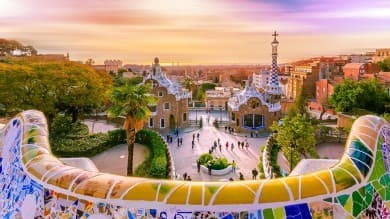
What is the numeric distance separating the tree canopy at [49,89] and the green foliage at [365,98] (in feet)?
79.1

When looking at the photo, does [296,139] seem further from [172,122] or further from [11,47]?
[11,47]

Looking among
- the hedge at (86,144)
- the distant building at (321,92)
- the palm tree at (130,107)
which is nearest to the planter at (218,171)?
the palm tree at (130,107)

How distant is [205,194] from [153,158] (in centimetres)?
2098

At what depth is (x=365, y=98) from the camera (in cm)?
4159

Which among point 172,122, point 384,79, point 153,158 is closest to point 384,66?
point 384,79

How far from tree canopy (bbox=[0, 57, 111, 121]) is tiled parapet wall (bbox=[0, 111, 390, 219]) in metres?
26.4

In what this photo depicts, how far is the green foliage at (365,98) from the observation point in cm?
4144

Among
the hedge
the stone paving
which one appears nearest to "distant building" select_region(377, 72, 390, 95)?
the stone paving

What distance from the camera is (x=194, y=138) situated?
37938 mm

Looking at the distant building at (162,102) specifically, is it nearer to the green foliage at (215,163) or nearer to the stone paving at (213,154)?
the stone paving at (213,154)

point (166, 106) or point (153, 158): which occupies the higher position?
point (166, 106)

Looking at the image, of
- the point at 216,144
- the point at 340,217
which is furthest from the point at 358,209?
the point at 216,144

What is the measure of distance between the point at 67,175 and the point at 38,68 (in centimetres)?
3385

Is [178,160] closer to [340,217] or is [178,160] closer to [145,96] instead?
[145,96]
